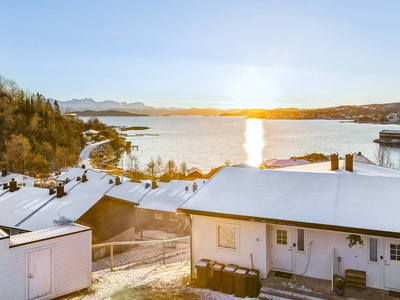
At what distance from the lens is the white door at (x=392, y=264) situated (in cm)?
998

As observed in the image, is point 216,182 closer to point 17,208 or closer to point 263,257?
point 263,257

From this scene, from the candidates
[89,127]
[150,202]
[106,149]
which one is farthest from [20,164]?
[89,127]

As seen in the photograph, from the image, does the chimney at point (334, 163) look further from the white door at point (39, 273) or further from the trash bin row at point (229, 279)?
the white door at point (39, 273)

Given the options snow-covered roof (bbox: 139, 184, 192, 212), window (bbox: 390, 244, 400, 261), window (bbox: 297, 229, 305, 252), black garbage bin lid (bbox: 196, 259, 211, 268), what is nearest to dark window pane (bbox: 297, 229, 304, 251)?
window (bbox: 297, 229, 305, 252)

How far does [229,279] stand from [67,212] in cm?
1692

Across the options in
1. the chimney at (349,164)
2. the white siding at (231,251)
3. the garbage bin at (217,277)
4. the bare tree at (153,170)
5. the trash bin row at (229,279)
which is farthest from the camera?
the bare tree at (153,170)

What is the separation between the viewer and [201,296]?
406 inches

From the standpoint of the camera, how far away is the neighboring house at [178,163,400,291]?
10094 mm

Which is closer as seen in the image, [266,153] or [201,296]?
[201,296]

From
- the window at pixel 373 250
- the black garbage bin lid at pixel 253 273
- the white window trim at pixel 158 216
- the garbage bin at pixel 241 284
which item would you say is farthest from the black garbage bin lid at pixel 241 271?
the white window trim at pixel 158 216

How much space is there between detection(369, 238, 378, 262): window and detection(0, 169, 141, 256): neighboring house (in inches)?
758

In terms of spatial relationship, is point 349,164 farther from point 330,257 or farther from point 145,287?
point 145,287

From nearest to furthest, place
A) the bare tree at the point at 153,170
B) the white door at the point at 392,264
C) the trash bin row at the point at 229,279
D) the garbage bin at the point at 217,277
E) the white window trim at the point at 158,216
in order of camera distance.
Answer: the white door at the point at 392,264 → the trash bin row at the point at 229,279 → the garbage bin at the point at 217,277 → the white window trim at the point at 158,216 → the bare tree at the point at 153,170

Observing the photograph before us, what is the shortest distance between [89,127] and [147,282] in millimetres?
188734
